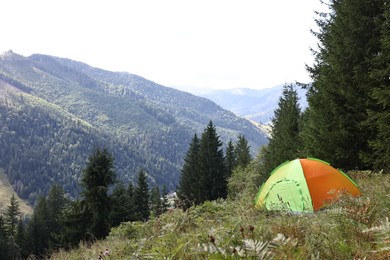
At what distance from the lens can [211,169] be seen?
44781mm

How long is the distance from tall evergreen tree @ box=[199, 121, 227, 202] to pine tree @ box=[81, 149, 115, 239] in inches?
759

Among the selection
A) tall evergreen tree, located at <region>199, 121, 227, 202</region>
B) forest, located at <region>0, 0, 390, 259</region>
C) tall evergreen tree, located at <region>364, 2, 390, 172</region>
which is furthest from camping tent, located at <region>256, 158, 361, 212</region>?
tall evergreen tree, located at <region>199, 121, 227, 202</region>

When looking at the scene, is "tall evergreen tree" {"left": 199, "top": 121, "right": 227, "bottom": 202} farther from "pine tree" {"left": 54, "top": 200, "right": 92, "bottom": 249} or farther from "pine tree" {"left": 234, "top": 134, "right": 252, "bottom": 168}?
"pine tree" {"left": 54, "top": 200, "right": 92, "bottom": 249}

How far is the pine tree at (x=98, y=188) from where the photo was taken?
26.5 meters

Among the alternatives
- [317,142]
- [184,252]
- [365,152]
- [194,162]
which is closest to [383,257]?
[184,252]

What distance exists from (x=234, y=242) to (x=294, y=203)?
559cm

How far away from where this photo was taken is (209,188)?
44.8 m

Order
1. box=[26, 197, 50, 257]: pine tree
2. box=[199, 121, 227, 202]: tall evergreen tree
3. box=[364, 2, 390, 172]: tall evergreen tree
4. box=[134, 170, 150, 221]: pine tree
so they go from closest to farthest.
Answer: box=[364, 2, 390, 172]: tall evergreen tree
box=[199, 121, 227, 202]: tall evergreen tree
box=[134, 170, 150, 221]: pine tree
box=[26, 197, 50, 257]: pine tree

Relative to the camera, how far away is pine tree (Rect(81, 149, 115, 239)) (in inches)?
1045

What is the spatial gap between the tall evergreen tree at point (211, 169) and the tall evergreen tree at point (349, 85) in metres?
30.2

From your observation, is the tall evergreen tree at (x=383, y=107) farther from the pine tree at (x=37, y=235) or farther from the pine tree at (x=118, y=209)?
the pine tree at (x=37, y=235)

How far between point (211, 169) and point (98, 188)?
20.9 meters

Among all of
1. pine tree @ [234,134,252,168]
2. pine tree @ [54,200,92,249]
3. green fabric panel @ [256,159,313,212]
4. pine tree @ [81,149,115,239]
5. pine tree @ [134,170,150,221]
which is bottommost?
pine tree @ [134,170,150,221]

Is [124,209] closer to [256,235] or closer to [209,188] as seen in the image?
[209,188]
